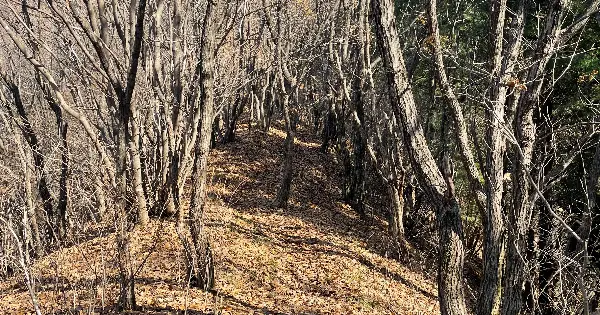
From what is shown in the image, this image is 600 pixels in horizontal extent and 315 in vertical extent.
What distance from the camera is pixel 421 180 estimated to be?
4844 millimetres

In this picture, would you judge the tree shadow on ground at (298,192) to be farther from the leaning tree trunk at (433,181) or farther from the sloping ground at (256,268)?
the leaning tree trunk at (433,181)

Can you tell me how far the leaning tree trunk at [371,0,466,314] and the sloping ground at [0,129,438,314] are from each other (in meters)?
2.91

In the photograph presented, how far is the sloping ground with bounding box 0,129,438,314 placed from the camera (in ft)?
21.6

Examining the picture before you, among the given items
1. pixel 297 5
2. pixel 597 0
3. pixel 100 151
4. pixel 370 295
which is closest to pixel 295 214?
pixel 370 295

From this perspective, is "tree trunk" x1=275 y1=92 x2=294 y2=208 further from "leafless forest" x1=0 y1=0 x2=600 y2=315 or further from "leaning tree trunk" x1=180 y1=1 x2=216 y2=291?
"leaning tree trunk" x1=180 y1=1 x2=216 y2=291

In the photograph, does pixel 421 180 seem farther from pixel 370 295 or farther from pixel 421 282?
pixel 421 282

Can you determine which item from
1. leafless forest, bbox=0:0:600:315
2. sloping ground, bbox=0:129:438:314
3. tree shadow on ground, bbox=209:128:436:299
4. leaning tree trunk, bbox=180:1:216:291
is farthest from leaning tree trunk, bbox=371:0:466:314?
tree shadow on ground, bbox=209:128:436:299

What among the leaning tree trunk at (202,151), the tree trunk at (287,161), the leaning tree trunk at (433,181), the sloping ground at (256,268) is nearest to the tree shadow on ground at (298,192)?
the sloping ground at (256,268)

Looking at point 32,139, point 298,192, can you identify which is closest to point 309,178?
point 298,192

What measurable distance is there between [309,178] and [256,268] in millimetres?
7107

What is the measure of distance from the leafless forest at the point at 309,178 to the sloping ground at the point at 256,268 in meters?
0.05

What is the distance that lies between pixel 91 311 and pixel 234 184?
9.22 m

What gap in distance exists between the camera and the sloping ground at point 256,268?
6.57 m

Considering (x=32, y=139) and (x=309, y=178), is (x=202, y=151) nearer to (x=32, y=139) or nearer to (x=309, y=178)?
(x=32, y=139)
